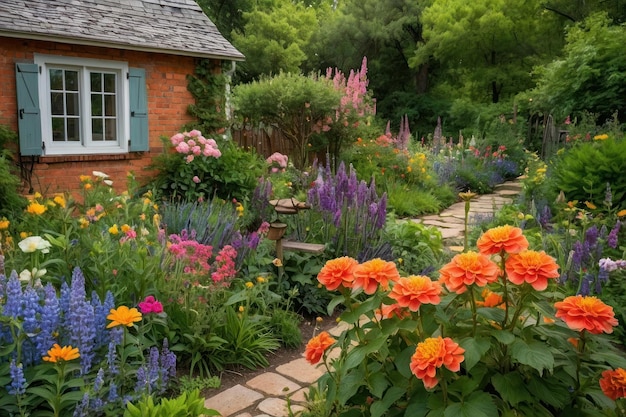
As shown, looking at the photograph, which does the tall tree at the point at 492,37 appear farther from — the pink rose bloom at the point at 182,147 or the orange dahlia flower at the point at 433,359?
the orange dahlia flower at the point at 433,359

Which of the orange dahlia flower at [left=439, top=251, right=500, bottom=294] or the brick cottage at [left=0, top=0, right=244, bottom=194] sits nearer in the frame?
the orange dahlia flower at [left=439, top=251, right=500, bottom=294]

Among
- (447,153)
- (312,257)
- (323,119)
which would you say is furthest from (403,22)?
(312,257)

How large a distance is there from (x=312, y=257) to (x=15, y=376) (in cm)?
272

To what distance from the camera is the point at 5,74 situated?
6.77 meters

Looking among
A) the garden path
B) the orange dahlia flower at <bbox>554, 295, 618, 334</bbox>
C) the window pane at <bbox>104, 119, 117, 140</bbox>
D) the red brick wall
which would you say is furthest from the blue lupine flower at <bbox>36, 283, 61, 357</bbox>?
the window pane at <bbox>104, 119, 117, 140</bbox>

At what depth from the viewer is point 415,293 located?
1.73 meters

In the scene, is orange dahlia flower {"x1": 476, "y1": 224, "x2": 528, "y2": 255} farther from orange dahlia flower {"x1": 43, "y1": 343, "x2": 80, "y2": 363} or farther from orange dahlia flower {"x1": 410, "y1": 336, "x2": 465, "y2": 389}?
orange dahlia flower {"x1": 43, "y1": 343, "x2": 80, "y2": 363}

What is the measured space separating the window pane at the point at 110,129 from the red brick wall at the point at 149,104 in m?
0.35

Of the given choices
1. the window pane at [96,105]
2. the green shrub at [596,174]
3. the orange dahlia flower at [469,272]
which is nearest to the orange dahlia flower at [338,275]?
the orange dahlia flower at [469,272]

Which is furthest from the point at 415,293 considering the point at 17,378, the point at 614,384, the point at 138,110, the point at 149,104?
the point at 149,104

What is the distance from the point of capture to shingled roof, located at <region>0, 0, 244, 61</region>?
680 cm

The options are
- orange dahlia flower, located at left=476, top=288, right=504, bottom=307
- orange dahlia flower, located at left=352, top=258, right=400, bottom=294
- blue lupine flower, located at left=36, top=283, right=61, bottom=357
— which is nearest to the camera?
orange dahlia flower, located at left=352, top=258, right=400, bottom=294

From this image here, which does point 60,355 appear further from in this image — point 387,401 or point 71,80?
point 71,80

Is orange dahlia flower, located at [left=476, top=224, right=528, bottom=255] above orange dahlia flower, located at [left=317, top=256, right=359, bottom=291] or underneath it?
above
